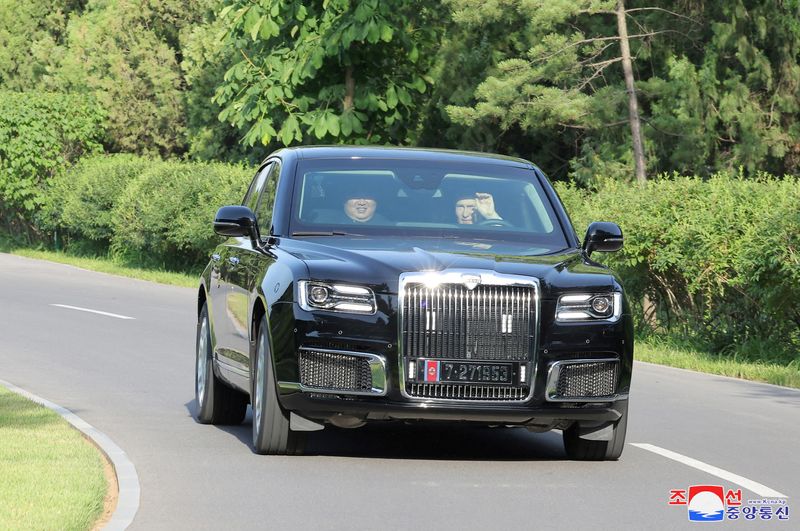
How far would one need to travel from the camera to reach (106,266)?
37.2m

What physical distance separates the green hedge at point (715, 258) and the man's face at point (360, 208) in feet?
21.7

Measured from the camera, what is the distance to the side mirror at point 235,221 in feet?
35.8

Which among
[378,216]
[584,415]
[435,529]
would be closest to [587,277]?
[584,415]

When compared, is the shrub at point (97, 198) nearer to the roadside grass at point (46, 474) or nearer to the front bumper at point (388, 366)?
the roadside grass at point (46, 474)

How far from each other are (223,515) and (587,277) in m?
2.78

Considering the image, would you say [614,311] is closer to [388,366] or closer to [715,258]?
[388,366]

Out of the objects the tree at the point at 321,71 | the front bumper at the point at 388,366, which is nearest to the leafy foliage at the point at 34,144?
the tree at the point at 321,71

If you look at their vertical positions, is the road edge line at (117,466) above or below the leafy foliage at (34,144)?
above

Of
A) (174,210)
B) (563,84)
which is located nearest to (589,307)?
(174,210)

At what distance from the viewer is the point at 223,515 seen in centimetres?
833

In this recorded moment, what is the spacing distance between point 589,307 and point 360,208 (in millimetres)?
1779

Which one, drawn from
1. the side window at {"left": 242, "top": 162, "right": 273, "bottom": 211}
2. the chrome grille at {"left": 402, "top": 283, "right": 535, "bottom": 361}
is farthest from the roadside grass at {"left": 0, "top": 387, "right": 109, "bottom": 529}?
the side window at {"left": 242, "top": 162, "right": 273, "bottom": 211}

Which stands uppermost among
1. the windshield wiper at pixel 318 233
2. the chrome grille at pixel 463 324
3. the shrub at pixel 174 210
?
the windshield wiper at pixel 318 233

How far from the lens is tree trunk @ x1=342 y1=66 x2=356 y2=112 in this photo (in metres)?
36.2
